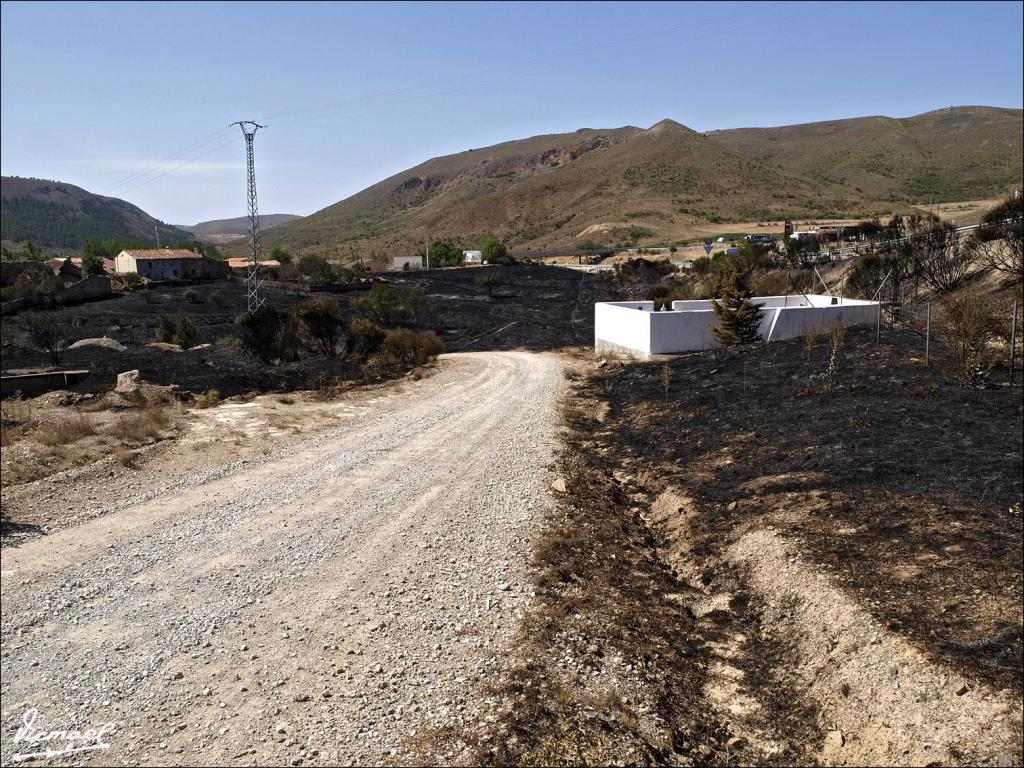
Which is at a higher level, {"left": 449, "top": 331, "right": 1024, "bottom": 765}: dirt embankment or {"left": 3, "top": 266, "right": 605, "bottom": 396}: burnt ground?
{"left": 3, "top": 266, "right": 605, "bottom": 396}: burnt ground

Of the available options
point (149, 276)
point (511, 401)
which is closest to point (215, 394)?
point (511, 401)

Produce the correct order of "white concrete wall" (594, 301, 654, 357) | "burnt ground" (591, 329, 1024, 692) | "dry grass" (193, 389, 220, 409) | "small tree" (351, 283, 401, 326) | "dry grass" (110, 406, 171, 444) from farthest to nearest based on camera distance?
"small tree" (351, 283, 401, 326) < "white concrete wall" (594, 301, 654, 357) < "dry grass" (193, 389, 220, 409) < "dry grass" (110, 406, 171, 444) < "burnt ground" (591, 329, 1024, 692)

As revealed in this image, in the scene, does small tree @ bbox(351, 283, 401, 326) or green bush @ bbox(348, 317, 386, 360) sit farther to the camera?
small tree @ bbox(351, 283, 401, 326)

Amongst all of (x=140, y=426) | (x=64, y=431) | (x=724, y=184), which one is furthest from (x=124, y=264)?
(x=724, y=184)

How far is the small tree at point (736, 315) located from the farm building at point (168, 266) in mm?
66577

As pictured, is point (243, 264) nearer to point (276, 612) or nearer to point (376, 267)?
point (376, 267)

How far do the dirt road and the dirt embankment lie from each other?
2.57 ft

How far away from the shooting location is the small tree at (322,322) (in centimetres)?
3083

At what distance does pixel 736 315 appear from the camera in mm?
25859

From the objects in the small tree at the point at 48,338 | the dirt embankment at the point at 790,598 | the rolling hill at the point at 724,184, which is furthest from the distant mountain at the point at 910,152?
the small tree at the point at 48,338

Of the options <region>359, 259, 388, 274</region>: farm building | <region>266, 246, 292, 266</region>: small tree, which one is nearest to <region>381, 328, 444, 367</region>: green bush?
<region>359, 259, 388, 274</region>: farm building

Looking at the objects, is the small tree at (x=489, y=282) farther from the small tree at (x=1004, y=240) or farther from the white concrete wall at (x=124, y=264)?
the white concrete wall at (x=124, y=264)

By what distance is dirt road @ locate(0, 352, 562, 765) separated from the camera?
6285 millimetres

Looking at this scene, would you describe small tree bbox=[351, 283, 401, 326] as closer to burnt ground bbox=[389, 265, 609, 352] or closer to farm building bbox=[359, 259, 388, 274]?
burnt ground bbox=[389, 265, 609, 352]
